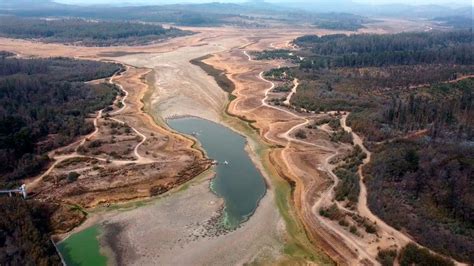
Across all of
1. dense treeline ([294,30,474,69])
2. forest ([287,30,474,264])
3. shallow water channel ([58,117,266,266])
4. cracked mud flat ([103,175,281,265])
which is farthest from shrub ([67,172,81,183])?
dense treeline ([294,30,474,69])

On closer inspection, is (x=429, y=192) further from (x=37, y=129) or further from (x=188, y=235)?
(x=37, y=129)

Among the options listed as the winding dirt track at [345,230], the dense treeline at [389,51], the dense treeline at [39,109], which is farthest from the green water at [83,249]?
the dense treeline at [389,51]

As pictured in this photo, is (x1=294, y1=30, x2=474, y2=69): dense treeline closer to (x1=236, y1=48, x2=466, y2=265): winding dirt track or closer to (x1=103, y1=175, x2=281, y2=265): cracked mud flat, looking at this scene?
(x1=236, y1=48, x2=466, y2=265): winding dirt track

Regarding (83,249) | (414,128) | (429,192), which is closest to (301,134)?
(414,128)

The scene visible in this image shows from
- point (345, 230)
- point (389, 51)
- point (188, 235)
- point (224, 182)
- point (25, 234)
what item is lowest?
point (188, 235)

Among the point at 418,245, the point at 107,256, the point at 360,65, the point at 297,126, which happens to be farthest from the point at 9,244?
the point at 360,65

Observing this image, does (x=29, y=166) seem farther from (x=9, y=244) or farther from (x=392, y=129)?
(x=392, y=129)

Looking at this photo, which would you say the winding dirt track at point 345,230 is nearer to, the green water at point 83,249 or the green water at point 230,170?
the green water at point 230,170
